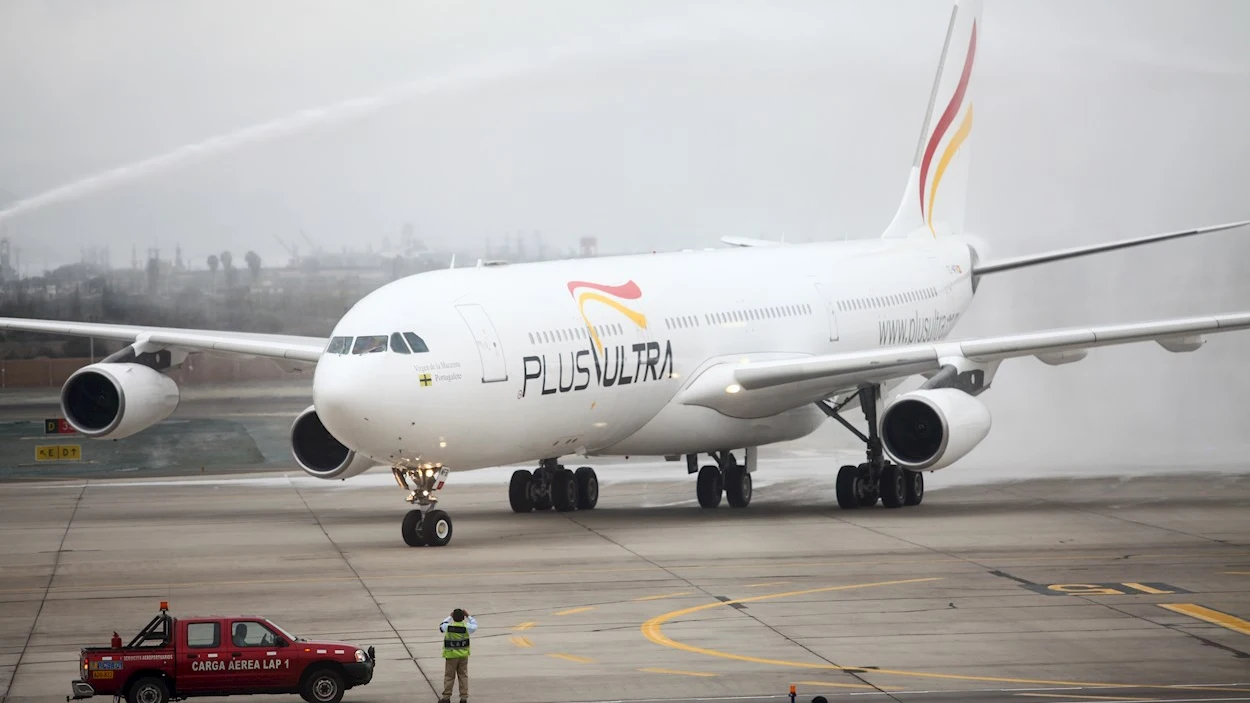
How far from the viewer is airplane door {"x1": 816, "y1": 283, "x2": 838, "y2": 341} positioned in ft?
103

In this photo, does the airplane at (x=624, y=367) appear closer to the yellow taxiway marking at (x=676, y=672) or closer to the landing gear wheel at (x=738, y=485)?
the landing gear wheel at (x=738, y=485)

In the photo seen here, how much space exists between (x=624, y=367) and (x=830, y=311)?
658 cm

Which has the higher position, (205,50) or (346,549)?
(205,50)

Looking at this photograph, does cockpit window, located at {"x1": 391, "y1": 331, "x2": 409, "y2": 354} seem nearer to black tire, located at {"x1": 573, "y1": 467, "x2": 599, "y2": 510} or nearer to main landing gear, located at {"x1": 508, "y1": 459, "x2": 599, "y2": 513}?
main landing gear, located at {"x1": 508, "y1": 459, "x2": 599, "y2": 513}

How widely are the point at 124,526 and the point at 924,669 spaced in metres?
16.4

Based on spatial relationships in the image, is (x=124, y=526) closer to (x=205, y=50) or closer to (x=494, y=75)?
(x=205, y=50)

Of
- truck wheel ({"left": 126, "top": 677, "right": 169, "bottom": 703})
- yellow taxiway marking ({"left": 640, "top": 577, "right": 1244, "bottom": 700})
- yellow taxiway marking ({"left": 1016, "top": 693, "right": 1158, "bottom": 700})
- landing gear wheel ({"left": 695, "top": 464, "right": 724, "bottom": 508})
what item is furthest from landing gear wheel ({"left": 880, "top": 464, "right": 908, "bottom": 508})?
truck wheel ({"left": 126, "top": 677, "right": 169, "bottom": 703})

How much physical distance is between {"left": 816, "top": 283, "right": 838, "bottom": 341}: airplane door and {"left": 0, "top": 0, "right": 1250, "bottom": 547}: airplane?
0.14 feet

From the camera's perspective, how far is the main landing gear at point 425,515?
2375 centimetres

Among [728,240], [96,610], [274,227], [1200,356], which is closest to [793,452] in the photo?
[728,240]

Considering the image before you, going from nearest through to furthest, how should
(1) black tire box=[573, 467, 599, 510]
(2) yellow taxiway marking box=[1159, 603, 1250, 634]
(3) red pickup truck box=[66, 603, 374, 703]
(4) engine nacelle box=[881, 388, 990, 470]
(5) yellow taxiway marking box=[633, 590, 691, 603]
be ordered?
(3) red pickup truck box=[66, 603, 374, 703] < (2) yellow taxiway marking box=[1159, 603, 1250, 634] < (5) yellow taxiway marking box=[633, 590, 691, 603] < (4) engine nacelle box=[881, 388, 990, 470] < (1) black tire box=[573, 467, 599, 510]

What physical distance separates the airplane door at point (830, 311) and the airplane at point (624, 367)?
41 millimetres

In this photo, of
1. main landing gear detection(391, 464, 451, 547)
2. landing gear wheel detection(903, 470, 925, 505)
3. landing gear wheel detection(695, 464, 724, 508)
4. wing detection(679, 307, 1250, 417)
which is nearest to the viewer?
main landing gear detection(391, 464, 451, 547)

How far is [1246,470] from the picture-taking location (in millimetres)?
35250
